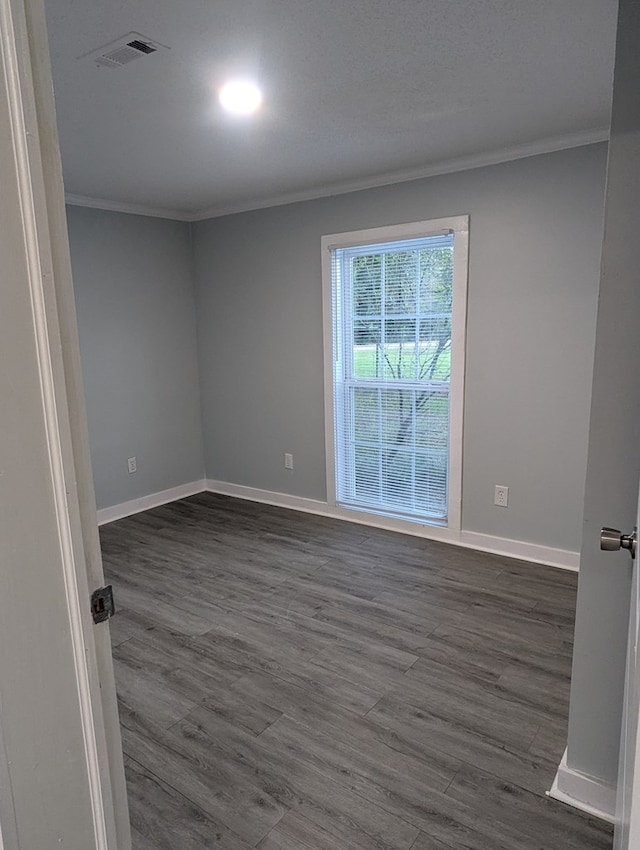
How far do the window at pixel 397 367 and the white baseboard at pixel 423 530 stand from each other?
6 cm

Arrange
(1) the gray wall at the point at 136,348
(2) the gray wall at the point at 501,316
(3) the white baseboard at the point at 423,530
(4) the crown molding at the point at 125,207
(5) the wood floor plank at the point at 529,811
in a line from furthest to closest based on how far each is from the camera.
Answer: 1. (1) the gray wall at the point at 136,348
2. (4) the crown molding at the point at 125,207
3. (3) the white baseboard at the point at 423,530
4. (2) the gray wall at the point at 501,316
5. (5) the wood floor plank at the point at 529,811

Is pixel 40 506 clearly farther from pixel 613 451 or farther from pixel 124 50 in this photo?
pixel 124 50

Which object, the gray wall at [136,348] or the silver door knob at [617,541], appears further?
the gray wall at [136,348]

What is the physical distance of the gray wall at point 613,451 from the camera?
1312mm

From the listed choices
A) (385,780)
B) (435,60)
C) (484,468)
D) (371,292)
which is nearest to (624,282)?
(435,60)

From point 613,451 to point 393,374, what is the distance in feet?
7.65

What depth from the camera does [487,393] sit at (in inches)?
129

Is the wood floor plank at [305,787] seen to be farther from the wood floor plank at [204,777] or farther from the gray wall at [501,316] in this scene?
the gray wall at [501,316]

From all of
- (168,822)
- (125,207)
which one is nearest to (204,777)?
(168,822)

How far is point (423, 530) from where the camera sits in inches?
146

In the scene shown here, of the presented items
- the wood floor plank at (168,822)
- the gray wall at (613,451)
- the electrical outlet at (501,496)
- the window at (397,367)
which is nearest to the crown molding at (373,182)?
the window at (397,367)

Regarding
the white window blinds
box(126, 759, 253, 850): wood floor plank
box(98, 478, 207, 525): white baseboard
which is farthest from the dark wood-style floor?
box(98, 478, 207, 525): white baseboard

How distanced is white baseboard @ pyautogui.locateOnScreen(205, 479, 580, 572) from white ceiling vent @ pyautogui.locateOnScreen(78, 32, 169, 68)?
9.80 ft

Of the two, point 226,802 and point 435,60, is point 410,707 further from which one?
point 435,60
